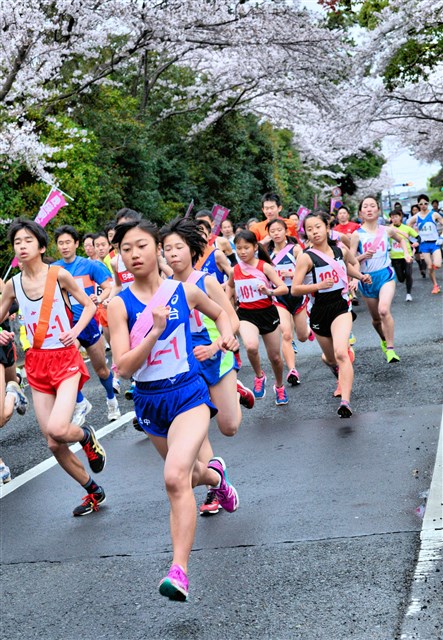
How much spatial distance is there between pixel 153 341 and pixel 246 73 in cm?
2561

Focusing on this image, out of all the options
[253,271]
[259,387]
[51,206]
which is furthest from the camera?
[51,206]

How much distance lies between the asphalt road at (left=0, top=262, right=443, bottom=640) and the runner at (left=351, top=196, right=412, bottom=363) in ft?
5.09

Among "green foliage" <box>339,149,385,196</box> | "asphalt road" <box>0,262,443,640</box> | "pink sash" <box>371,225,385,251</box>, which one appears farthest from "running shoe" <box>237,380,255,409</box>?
"green foliage" <box>339,149,385,196</box>

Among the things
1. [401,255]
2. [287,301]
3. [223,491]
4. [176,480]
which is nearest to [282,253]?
[287,301]

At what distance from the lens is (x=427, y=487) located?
5.95 metres

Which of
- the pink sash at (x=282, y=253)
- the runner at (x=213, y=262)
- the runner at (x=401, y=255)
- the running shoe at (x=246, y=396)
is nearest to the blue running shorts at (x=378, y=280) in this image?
the pink sash at (x=282, y=253)

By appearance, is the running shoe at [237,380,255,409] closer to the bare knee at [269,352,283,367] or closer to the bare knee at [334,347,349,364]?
the bare knee at [334,347,349,364]

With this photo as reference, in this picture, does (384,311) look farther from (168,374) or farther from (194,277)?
(168,374)

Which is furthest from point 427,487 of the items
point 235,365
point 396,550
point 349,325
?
point 349,325

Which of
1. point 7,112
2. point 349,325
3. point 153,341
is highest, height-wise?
point 7,112

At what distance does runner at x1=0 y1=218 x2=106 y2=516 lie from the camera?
6.55m

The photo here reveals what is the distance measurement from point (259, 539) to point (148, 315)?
1.50 m

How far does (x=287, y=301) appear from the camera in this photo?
10758mm

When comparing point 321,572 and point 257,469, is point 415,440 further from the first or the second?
point 321,572
